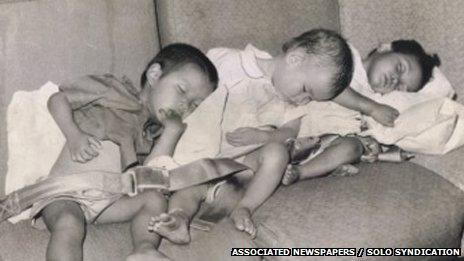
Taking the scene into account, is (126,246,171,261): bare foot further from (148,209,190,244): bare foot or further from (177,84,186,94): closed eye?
Result: (177,84,186,94): closed eye

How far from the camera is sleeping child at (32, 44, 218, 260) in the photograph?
1.34 metres

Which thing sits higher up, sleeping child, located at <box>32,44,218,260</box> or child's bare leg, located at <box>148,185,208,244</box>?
sleeping child, located at <box>32,44,218,260</box>

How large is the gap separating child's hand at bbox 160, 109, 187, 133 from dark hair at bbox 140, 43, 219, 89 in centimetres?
10

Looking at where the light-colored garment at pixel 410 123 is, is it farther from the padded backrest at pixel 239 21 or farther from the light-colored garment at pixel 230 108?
the padded backrest at pixel 239 21

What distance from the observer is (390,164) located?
5.62ft

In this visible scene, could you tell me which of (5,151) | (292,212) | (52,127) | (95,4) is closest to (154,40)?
(95,4)

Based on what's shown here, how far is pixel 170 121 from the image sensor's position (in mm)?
1536

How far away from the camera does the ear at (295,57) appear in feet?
5.54

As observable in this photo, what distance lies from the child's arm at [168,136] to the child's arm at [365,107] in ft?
1.67

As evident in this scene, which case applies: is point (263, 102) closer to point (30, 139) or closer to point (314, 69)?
point (314, 69)

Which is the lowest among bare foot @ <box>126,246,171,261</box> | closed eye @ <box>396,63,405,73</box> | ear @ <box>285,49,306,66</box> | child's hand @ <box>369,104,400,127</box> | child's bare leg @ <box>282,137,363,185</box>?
child's bare leg @ <box>282,137,363,185</box>

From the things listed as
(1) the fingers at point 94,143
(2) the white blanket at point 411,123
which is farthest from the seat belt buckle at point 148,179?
(2) the white blanket at point 411,123

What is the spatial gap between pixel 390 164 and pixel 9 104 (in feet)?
3.50

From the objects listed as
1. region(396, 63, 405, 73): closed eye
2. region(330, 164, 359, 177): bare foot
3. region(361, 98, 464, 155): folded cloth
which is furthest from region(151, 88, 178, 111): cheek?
region(396, 63, 405, 73): closed eye
